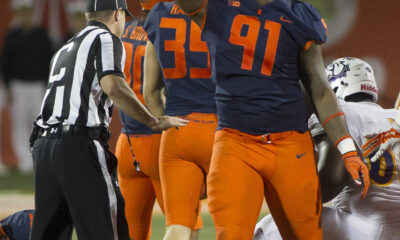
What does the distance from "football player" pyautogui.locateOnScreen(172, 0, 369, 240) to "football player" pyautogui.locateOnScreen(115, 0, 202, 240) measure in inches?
47.2

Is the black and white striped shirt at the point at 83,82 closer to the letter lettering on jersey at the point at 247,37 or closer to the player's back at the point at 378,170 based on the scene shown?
the letter lettering on jersey at the point at 247,37

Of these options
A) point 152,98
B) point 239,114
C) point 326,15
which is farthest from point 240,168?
point 326,15

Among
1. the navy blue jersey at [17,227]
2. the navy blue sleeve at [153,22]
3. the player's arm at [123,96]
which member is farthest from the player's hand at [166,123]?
the navy blue jersey at [17,227]

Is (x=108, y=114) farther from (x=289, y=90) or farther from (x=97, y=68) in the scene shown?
(x=289, y=90)

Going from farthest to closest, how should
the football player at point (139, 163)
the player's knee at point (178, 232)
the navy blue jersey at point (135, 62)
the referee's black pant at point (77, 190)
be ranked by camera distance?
the navy blue jersey at point (135, 62) < the football player at point (139, 163) < the player's knee at point (178, 232) < the referee's black pant at point (77, 190)

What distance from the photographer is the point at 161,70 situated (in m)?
3.76

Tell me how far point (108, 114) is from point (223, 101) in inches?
28.9

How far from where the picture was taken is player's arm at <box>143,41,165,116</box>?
376cm

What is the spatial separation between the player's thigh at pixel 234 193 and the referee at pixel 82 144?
61 cm

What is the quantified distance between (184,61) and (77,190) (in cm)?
92

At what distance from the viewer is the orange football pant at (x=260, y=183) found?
9.20ft

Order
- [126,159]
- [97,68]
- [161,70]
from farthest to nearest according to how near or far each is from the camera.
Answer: [126,159]
[161,70]
[97,68]

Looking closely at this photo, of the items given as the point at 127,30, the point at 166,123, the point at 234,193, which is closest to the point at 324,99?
the point at 234,193

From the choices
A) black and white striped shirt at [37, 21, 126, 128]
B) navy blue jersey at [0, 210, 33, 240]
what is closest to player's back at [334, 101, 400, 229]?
black and white striped shirt at [37, 21, 126, 128]
